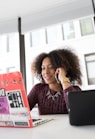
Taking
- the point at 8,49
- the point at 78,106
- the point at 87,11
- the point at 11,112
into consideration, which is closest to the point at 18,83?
the point at 11,112

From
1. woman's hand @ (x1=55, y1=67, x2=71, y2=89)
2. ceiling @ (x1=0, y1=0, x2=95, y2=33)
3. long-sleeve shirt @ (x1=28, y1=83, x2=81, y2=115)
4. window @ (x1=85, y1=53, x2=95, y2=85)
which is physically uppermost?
ceiling @ (x1=0, y1=0, x2=95, y2=33)

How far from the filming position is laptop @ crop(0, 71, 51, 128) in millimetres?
631

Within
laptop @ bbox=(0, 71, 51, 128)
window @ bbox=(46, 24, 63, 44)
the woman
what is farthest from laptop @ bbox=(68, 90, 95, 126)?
window @ bbox=(46, 24, 63, 44)

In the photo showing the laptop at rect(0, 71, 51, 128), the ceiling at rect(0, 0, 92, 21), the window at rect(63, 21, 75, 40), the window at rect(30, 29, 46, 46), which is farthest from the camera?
the window at rect(30, 29, 46, 46)

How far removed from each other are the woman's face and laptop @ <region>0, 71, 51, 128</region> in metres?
0.87

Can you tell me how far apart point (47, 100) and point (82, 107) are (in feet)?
2.68

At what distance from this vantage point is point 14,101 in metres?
0.65

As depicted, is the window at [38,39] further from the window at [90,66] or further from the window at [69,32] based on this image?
the window at [90,66]

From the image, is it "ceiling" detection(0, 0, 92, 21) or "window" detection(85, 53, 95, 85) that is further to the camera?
"window" detection(85, 53, 95, 85)

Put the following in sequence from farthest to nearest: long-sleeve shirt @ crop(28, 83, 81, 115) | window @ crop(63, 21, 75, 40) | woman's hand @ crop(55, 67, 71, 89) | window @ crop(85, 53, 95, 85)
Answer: window @ crop(63, 21, 75, 40) → window @ crop(85, 53, 95, 85) → long-sleeve shirt @ crop(28, 83, 81, 115) → woman's hand @ crop(55, 67, 71, 89)

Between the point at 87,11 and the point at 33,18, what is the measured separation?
0.82 meters

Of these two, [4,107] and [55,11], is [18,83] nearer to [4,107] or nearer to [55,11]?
[4,107]

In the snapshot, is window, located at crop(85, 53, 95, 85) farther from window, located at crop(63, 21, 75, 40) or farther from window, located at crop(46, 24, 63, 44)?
window, located at crop(46, 24, 63, 44)

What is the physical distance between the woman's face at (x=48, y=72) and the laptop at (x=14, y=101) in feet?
2.85
